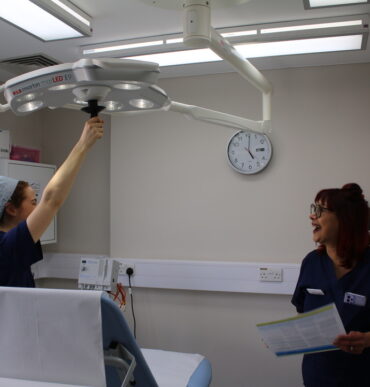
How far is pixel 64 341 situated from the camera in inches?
43.8

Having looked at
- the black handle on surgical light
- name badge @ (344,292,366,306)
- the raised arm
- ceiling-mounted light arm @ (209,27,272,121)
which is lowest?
name badge @ (344,292,366,306)

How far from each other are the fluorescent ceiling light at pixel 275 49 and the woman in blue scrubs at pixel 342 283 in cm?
102

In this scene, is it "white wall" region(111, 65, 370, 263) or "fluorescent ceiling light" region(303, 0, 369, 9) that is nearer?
"fluorescent ceiling light" region(303, 0, 369, 9)

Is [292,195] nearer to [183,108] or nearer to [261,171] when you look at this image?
[261,171]

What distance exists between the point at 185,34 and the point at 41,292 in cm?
87

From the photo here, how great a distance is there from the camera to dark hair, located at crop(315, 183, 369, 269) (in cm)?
180

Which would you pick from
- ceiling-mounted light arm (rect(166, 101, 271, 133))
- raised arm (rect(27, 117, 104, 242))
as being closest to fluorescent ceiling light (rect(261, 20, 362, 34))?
ceiling-mounted light arm (rect(166, 101, 271, 133))

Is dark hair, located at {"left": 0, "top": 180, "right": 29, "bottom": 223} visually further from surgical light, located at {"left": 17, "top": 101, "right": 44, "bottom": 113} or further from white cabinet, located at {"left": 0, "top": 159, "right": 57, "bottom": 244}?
white cabinet, located at {"left": 0, "top": 159, "right": 57, "bottom": 244}

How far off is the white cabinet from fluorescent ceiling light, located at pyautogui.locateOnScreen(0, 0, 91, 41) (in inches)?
39.5

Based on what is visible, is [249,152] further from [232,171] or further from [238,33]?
[238,33]

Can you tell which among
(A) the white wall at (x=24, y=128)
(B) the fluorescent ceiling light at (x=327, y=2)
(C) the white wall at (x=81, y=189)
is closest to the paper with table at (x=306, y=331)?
(B) the fluorescent ceiling light at (x=327, y=2)

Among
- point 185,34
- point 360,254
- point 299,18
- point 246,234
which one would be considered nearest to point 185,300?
point 246,234

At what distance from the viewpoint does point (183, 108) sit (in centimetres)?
156

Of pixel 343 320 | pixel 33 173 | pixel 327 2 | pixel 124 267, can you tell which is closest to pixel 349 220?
pixel 343 320
